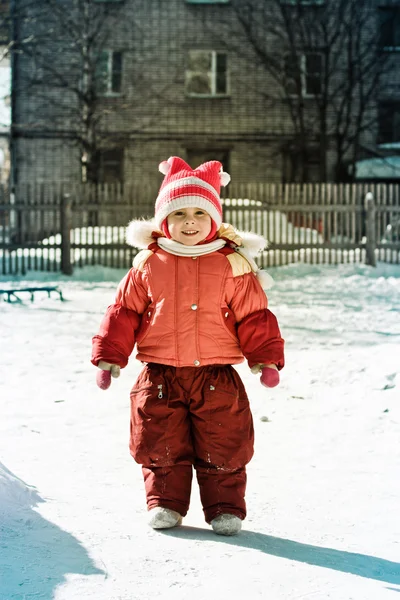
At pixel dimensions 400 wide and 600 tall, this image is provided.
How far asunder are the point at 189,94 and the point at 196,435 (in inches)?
871

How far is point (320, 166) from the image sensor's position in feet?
76.3

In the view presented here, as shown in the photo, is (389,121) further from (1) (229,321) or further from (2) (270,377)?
(2) (270,377)

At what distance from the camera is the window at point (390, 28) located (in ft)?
80.9

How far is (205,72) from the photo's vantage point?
80.5 ft

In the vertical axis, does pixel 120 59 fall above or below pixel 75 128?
above

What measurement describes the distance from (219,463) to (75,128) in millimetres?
22104

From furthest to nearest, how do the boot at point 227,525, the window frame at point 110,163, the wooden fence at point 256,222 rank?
the window frame at point 110,163
the wooden fence at point 256,222
the boot at point 227,525

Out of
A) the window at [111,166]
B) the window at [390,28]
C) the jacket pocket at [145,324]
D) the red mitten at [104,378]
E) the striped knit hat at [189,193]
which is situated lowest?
the red mitten at [104,378]

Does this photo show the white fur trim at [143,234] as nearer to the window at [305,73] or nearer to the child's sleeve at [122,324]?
the child's sleeve at [122,324]

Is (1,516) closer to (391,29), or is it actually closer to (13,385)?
(13,385)

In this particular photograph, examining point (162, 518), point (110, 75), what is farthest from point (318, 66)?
point (162, 518)

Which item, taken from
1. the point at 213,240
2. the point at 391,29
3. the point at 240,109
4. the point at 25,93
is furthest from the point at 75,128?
the point at 213,240

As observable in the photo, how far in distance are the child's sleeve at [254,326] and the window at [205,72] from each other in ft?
72.0

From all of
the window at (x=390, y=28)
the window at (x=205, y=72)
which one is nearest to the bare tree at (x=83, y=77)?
the window at (x=205, y=72)
